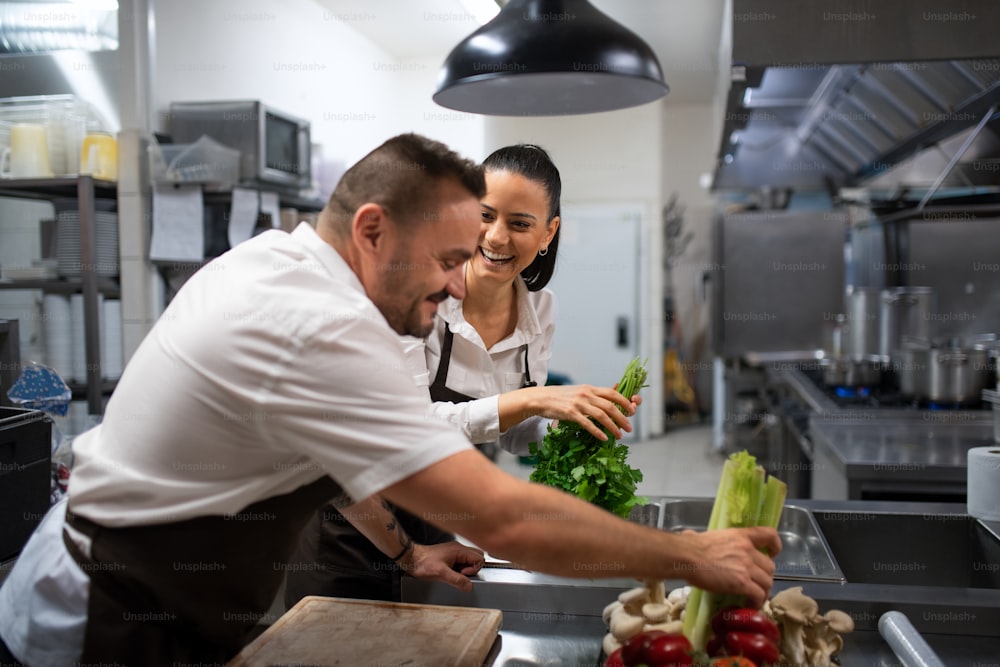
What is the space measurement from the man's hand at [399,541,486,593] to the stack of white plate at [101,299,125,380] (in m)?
2.88

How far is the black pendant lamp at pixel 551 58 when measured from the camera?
1.79 m

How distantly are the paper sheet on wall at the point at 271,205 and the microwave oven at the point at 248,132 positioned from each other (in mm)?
59

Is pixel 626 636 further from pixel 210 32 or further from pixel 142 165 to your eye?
pixel 210 32

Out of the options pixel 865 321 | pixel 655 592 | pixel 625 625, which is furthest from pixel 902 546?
pixel 865 321

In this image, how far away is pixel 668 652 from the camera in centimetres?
116

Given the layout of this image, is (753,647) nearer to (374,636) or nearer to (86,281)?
(374,636)

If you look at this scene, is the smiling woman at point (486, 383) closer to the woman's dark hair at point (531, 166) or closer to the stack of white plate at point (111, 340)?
the woman's dark hair at point (531, 166)

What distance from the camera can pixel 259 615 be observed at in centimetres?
141

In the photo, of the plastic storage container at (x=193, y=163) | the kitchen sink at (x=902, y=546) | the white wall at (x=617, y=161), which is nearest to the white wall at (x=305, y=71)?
the plastic storage container at (x=193, y=163)

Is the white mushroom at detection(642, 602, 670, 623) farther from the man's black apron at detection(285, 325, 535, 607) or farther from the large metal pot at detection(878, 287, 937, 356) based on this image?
the large metal pot at detection(878, 287, 937, 356)

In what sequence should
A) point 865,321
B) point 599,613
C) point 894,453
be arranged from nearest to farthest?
point 599,613 < point 894,453 < point 865,321

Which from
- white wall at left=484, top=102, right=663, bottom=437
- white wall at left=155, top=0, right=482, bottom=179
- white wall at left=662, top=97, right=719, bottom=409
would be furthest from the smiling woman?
white wall at left=662, top=97, right=719, bottom=409

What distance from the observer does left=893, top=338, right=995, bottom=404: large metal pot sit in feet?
11.5

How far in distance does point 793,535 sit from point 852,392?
219 centimetres
